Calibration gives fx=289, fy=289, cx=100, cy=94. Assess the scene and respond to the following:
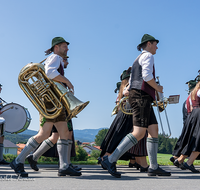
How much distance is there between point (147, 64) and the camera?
4375 millimetres

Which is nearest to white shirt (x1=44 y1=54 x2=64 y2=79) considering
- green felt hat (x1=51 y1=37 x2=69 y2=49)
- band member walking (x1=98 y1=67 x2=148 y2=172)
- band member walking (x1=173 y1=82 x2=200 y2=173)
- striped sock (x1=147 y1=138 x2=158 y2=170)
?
green felt hat (x1=51 y1=37 x2=69 y2=49)

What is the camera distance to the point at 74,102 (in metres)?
4.26

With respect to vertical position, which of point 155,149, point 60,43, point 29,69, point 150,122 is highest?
point 60,43

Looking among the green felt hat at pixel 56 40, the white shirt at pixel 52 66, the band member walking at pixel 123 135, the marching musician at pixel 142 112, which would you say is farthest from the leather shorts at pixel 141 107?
the band member walking at pixel 123 135

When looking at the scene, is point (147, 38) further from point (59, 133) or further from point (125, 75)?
point (59, 133)

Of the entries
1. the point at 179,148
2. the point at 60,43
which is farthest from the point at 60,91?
the point at 179,148

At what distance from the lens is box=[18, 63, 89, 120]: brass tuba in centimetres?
429

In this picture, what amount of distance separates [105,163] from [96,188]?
3.89 ft

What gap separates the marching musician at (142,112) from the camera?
427cm

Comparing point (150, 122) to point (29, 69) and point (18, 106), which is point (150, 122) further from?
point (18, 106)

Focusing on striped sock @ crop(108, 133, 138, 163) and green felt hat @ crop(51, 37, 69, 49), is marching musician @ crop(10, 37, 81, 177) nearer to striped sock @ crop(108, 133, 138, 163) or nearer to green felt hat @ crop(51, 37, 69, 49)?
green felt hat @ crop(51, 37, 69, 49)

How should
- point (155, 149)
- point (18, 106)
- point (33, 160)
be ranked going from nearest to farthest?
point (155, 149) < point (33, 160) < point (18, 106)

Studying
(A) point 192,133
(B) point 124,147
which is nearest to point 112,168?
(B) point 124,147

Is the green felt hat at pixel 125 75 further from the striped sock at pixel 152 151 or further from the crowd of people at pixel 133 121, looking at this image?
the striped sock at pixel 152 151
